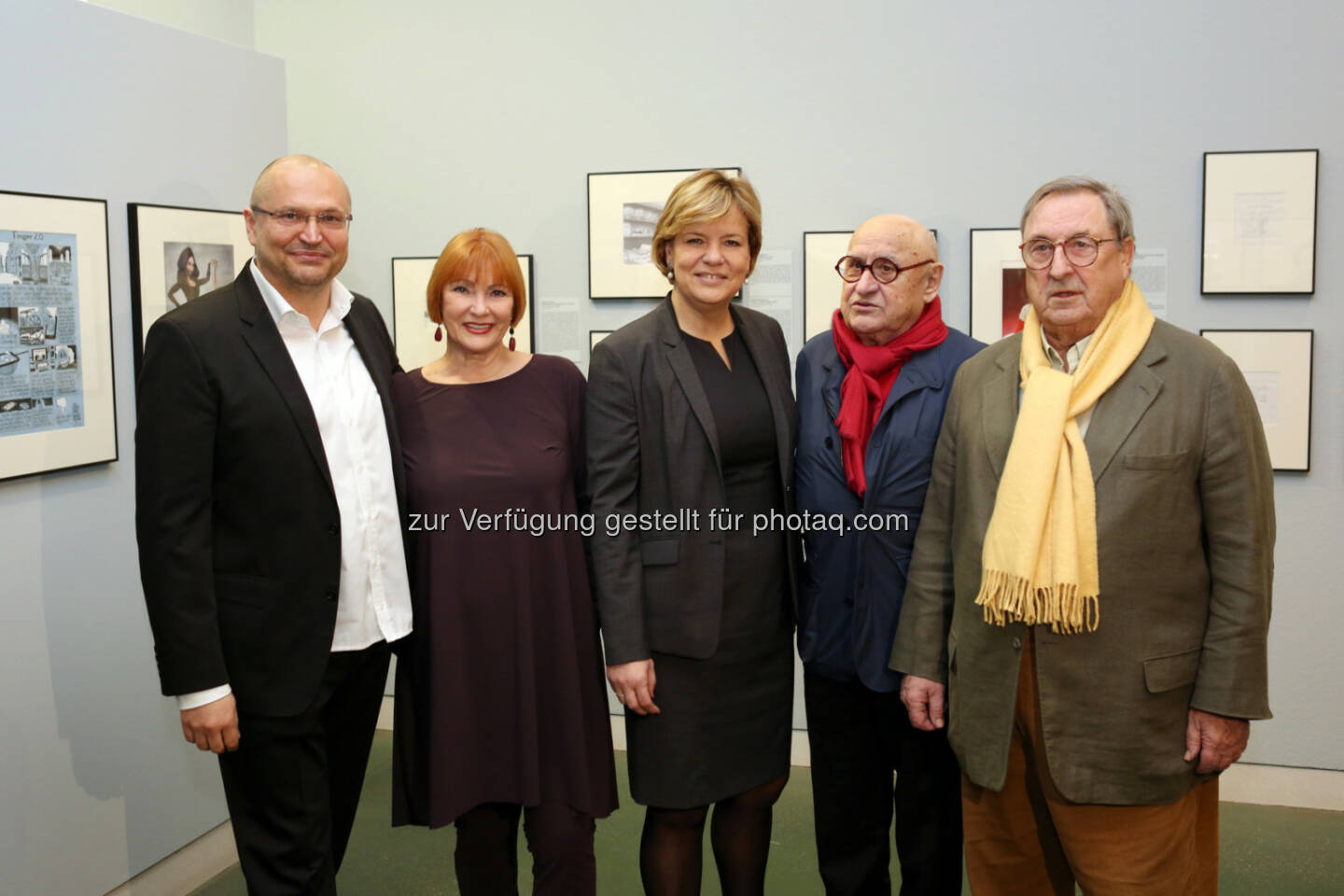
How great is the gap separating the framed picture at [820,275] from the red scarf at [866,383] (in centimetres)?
150

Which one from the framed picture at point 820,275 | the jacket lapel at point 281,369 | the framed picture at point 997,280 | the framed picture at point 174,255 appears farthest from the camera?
the framed picture at point 820,275

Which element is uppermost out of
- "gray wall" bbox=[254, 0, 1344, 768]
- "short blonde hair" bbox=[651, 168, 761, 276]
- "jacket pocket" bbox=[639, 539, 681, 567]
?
"gray wall" bbox=[254, 0, 1344, 768]

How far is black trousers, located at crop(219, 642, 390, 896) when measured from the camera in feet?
7.77

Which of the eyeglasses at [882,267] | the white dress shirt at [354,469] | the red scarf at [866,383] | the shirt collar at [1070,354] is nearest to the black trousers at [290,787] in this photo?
the white dress shirt at [354,469]

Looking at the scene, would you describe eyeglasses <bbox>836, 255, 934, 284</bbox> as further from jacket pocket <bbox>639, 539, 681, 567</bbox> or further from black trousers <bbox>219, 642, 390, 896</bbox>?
black trousers <bbox>219, 642, 390, 896</bbox>

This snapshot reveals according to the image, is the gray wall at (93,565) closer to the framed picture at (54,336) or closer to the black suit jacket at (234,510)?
the framed picture at (54,336)

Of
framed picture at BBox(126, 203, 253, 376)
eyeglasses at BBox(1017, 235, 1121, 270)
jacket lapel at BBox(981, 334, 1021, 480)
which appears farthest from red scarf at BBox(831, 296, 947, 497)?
framed picture at BBox(126, 203, 253, 376)

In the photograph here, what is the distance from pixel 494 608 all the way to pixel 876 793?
41.7 inches

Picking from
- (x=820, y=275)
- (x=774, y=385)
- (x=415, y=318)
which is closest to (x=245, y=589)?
(x=774, y=385)

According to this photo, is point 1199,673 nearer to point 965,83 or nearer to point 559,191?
point 965,83

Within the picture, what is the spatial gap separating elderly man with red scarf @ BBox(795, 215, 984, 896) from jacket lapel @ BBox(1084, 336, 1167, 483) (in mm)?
427

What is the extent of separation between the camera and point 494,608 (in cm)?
246

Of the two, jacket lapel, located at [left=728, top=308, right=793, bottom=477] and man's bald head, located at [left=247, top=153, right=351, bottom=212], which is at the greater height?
man's bald head, located at [left=247, top=153, right=351, bottom=212]

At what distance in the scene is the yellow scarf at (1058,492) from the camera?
6.76 ft
